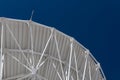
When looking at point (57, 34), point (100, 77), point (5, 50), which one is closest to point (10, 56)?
point (5, 50)

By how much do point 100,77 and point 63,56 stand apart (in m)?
4.10

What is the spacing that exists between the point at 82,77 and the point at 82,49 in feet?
8.61

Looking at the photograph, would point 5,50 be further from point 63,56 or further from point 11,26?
point 63,56

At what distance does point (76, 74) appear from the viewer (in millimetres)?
42688

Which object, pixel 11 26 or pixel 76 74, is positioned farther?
pixel 76 74

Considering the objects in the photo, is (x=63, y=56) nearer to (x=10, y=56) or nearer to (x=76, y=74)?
(x=76, y=74)

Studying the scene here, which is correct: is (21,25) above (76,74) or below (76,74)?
above

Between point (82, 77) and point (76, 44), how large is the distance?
129 inches

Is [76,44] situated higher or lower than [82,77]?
higher

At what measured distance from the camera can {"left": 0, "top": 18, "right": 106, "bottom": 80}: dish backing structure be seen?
127 feet

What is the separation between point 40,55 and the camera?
40.8m

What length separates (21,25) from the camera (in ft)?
127

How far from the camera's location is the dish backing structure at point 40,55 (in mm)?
38719

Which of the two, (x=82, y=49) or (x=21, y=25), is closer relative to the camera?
(x=21, y=25)
